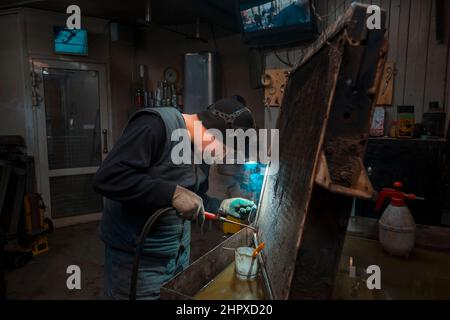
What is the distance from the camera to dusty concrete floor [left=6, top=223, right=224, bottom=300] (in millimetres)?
2555

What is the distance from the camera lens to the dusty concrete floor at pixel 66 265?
255 centimetres

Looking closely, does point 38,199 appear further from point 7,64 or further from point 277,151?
point 277,151

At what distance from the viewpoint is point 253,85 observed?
11.4 ft

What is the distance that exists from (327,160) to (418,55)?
7.61 feet

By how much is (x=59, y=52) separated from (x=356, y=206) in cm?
371

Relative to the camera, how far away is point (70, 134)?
399 centimetres

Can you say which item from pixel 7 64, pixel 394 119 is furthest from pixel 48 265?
pixel 394 119

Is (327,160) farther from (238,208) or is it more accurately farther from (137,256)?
(238,208)

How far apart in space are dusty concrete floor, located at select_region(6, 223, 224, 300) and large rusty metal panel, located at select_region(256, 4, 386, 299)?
2259 mm

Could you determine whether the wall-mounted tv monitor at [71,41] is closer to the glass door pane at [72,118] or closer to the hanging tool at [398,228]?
the glass door pane at [72,118]

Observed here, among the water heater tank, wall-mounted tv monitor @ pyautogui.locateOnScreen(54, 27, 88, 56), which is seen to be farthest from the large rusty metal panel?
wall-mounted tv monitor @ pyautogui.locateOnScreen(54, 27, 88, 56)

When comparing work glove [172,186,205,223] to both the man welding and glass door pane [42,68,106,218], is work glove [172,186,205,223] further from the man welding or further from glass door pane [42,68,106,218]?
glass door pane [42,68,106,218]

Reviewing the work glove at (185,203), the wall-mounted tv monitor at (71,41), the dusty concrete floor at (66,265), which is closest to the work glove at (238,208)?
the work glove at (185,203)

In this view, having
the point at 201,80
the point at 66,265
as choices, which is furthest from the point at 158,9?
the point at 66,265
